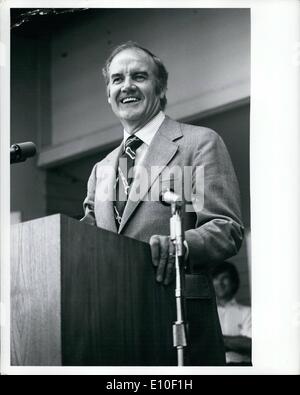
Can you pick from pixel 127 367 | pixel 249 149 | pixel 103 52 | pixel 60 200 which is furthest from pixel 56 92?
pixel 127 367

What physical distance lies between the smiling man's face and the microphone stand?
0.50 meters

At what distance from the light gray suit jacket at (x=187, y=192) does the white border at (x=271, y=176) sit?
24 centimetres

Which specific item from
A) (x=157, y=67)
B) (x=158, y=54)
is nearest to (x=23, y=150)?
(x=157, y=67)

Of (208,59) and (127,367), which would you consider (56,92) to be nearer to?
(208,59)

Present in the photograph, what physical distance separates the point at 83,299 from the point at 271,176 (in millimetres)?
1050

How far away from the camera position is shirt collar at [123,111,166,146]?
276cm

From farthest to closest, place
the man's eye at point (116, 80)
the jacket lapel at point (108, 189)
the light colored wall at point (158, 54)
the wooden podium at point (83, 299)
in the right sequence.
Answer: the light colored wall at point (158, 54), the man's eye at point (116, 80), the jacket lapel at point (108, 189), the wooden podium at point (83, 299)

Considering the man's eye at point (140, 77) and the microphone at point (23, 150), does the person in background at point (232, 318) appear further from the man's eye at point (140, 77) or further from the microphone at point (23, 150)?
the microphone at point (23, 150)

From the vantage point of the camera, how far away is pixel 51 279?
2123mm

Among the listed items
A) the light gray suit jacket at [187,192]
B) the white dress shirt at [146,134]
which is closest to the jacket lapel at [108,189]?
the light gray suit jacket at [187,192]

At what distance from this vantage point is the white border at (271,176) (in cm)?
278

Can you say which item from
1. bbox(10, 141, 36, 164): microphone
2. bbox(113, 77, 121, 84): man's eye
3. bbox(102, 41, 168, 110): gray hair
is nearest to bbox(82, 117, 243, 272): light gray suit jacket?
bbox(102, 41, 168, 110): gray hair

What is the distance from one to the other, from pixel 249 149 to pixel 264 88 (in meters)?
0.25

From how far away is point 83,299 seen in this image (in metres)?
2.17
